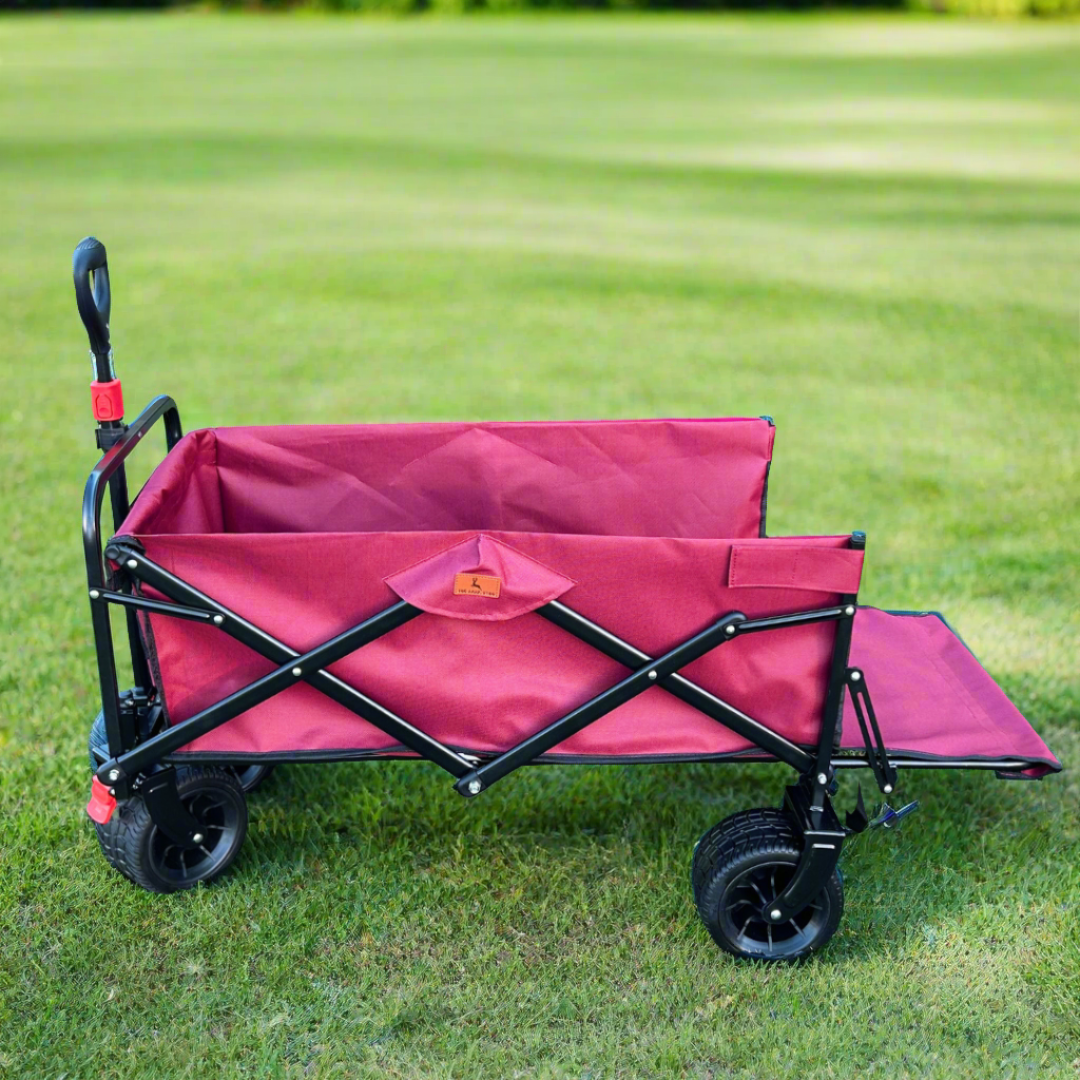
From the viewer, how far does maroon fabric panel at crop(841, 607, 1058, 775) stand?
2.59 meters

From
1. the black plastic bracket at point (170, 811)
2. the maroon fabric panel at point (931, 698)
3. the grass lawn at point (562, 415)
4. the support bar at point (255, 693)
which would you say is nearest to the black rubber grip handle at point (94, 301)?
the support bar at point (255, 693)

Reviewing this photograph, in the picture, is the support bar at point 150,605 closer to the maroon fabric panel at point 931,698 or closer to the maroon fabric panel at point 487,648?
the maroon fabric panel at point 487,648

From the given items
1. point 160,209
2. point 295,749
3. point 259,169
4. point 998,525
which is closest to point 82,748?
point 295,749

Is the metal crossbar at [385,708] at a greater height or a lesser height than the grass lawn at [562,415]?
greater

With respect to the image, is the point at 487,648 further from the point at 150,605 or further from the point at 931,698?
the point at 931,698

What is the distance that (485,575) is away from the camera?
2.23 meters

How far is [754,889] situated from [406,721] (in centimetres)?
78

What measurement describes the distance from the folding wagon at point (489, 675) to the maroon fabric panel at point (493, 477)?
0.55 feet

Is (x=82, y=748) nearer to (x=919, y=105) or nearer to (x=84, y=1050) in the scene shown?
(x=84, y=1050)

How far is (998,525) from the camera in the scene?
477cm

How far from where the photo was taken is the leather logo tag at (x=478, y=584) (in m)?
2.22

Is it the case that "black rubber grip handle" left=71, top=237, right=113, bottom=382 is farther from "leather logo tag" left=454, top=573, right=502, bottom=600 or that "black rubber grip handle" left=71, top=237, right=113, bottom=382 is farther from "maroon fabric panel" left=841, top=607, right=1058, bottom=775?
"maroon fabric panel" left=841, top=607, right=1058, bottom=775

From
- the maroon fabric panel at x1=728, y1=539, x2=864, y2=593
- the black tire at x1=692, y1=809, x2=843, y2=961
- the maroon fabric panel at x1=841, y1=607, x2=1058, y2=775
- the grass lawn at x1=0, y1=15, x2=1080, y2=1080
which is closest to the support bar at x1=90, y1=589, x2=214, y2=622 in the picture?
the grass lawn at x1=0, y1=15, x2=1080, y2=1080

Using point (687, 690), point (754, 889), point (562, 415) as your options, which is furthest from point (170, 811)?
point (562, 415)
